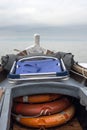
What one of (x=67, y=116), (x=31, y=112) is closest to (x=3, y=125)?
(x=31, y=112)

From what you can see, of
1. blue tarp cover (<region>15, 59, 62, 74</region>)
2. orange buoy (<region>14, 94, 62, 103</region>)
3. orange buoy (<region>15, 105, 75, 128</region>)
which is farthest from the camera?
blue tarp cover (<region>15, 59, 62, 74</region>)

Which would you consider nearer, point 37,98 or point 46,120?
point 46,120

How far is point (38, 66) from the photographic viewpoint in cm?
471

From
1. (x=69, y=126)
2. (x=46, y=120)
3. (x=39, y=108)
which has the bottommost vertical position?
(x=69, y=126)

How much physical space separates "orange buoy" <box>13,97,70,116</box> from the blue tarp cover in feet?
1.75

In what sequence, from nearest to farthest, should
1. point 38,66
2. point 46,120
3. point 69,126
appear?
point 46,120
point 69,126
point 38,66

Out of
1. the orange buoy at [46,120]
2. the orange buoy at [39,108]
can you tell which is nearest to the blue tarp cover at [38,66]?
the orange buoy at [39,108]

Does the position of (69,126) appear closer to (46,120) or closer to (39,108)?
(46,120)

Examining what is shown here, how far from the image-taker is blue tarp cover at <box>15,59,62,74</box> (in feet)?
14.7

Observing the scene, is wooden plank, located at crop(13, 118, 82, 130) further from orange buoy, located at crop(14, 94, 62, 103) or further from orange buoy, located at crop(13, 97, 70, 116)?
orange buoy, located at crop(14, 94, 62, 103)

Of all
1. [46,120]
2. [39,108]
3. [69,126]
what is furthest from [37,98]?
[69,126]

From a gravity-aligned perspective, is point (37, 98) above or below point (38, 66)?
below

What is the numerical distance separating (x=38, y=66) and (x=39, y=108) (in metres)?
0.86

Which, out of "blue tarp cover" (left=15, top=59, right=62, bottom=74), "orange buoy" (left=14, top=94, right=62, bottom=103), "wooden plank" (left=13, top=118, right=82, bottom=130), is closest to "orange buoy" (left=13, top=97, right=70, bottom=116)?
"orange buoy" (left=14, top=94, right=62, bottom=103)
